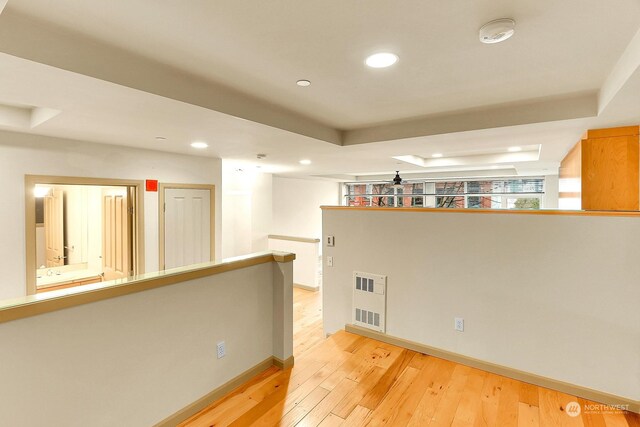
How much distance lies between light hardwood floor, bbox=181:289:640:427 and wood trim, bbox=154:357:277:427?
0.12 feet

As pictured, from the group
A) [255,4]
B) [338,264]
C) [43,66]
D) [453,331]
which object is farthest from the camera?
[338,264]

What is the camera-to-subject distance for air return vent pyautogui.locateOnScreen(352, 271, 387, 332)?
3.41 meters

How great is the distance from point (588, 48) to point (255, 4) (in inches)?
75.9

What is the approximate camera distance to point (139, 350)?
1.90m

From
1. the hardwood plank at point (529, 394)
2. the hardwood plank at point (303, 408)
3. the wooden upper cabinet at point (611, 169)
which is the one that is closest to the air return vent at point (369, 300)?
the hardwood plank at point (303, 408)

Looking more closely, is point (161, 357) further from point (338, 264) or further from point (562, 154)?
point (562, 154)

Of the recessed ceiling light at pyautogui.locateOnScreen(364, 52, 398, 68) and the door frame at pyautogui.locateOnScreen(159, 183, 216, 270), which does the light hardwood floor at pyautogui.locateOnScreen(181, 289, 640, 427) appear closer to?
the recessed ceiling light at pyautogui.locateOnScreen(364, 52, 398, 68)

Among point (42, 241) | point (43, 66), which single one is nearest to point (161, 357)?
point (43, 66)

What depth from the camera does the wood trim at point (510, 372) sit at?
2.34m

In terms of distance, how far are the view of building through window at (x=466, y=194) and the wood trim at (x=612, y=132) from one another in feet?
11.1

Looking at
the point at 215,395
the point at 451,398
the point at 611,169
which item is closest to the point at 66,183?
the point at 215,395

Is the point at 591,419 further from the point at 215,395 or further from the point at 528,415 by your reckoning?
the point at 215,395

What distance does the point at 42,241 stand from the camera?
477 centimetres

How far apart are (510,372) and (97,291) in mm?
3180
